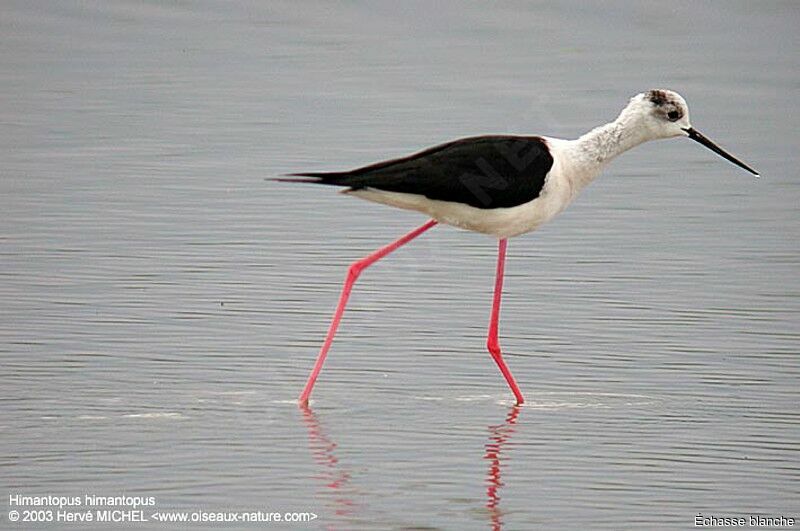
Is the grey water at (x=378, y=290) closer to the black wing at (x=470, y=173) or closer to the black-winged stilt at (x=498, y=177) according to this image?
the black-winged stilt at (x=498, y=177)

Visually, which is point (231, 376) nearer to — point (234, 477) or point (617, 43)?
point (234, 477)

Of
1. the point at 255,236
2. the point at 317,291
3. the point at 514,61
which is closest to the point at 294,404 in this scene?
the point at 317,291

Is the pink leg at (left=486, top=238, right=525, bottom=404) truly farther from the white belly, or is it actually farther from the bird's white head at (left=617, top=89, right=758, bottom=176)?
the bird's white head at (left=617, top=89, right=758, bottom=176)

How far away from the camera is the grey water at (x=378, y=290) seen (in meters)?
6.50

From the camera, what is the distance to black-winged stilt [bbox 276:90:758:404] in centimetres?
767

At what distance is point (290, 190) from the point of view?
11539 millimetres

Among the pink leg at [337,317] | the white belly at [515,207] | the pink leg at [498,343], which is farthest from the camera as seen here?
the white belly at [515,207]

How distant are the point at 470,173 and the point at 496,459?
4.75 ft

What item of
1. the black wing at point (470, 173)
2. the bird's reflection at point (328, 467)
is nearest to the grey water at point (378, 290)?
the bird's reflection at point (328, 467)

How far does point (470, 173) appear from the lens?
25.5 ft

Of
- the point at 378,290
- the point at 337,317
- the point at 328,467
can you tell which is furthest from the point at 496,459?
the point at 378,290

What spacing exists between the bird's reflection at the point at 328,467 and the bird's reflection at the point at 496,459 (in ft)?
1.49

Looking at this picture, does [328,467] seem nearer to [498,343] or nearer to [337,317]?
[337,317]

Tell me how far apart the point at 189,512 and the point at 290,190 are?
18.6ft
